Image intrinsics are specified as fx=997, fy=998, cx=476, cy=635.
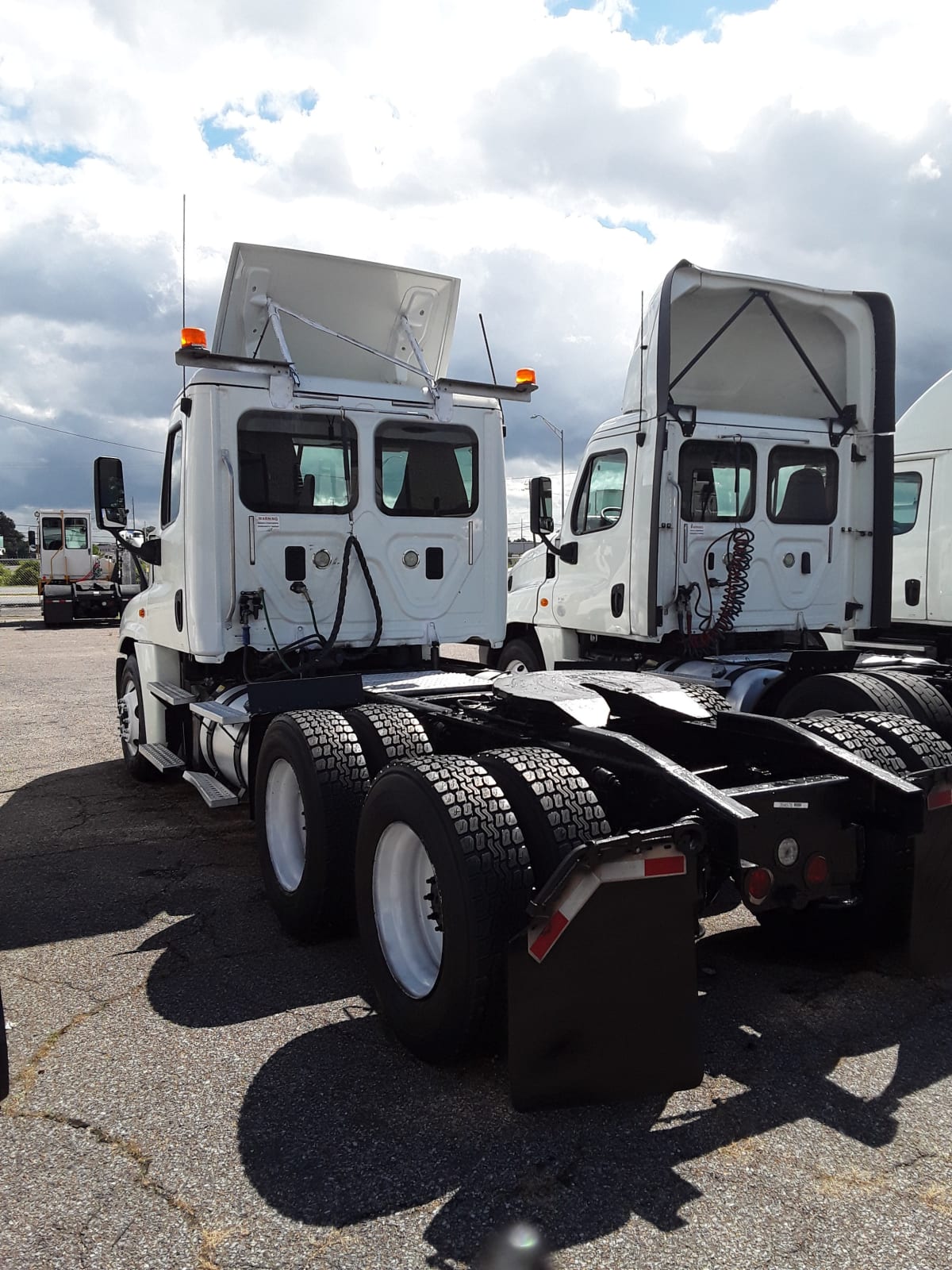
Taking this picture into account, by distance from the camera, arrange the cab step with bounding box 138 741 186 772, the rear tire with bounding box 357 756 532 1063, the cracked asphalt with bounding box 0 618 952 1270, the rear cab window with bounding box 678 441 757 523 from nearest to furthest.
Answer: the cracked asphalt with bounding box 0 618 952 1270
the rear tire with bounding box 357 756 532 1063
the cab step with bounding box 138 741 186 772
the rear cab window with bounding box 678 441 757 523

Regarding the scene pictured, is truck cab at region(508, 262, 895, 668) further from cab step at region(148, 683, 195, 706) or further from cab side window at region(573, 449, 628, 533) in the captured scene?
cab step at region(148, 683, 195, 706)

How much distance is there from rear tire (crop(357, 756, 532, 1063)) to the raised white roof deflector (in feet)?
11.9

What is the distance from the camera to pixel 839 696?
5.04 meters

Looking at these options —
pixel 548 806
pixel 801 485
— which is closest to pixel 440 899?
pixel 548 806

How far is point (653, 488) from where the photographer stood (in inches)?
270

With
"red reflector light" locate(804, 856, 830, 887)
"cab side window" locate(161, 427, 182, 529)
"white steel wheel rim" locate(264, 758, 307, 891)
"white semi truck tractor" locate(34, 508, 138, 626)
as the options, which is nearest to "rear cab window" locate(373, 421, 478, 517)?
"cab side window" locate(161, 427, 182, 529)

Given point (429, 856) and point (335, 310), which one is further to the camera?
point (335, 310)

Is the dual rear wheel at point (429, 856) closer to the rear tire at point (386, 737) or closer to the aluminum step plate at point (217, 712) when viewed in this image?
the rear tire at point (386, 737)

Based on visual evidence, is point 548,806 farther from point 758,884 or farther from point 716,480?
point 716,480

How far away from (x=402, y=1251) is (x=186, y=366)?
467cm

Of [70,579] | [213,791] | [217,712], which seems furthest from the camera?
[70,579]

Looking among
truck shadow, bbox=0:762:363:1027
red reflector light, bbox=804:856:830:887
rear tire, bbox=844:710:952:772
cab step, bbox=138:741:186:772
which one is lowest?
truck shadow, bbox=0:762:363:1027

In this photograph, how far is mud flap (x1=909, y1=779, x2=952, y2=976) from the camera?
10.7 ft

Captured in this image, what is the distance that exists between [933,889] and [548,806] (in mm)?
1336
